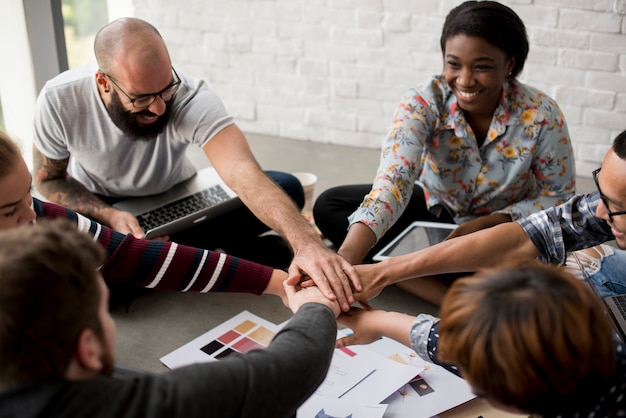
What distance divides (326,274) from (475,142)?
0.72 m

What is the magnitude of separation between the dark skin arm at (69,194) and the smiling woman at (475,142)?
71cm

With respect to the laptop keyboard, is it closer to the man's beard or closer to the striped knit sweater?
the man's beard

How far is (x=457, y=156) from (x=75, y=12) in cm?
232

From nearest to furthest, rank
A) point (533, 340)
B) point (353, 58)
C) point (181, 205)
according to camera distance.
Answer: point (533, 340)
point (181, 205)
point (353, 58)

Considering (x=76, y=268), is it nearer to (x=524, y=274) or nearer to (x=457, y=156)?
(x=524, y=274)

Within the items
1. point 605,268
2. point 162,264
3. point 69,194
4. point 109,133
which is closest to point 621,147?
point 605,268

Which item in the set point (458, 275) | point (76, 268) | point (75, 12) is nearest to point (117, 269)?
point (76, 268)

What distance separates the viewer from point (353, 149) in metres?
3.38

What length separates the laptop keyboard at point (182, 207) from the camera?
2.10 m

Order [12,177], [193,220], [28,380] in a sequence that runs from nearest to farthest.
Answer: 1. [28,380]
2. [12,177]
3. [193,220]

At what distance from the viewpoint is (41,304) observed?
766mm

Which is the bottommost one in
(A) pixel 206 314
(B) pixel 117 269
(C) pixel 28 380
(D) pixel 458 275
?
(A) pixel 206 314

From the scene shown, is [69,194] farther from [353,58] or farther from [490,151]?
[353,58]

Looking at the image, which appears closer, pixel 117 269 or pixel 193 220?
pixel 117 269
